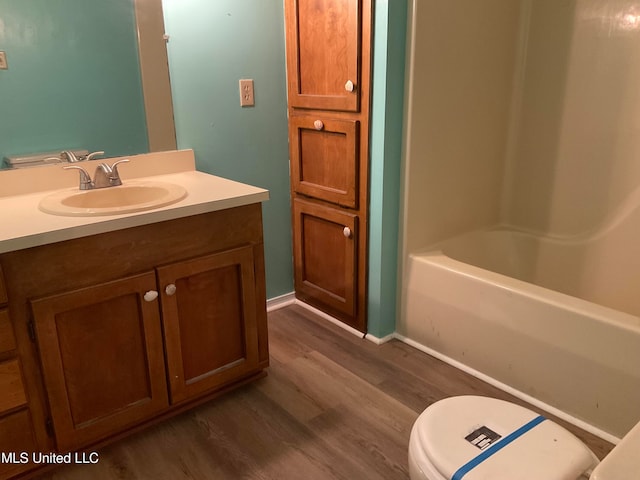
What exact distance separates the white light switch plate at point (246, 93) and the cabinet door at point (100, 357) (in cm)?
100

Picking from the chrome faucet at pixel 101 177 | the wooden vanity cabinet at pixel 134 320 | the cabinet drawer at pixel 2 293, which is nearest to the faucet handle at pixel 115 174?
the chrome faucet at pixel 101 177

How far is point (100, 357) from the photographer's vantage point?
62.5 inches

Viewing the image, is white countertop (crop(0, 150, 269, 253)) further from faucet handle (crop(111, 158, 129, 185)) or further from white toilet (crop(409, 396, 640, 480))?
white toilet (crop(409, 396, 640, 480))

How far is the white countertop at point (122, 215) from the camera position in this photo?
1387 millimetres

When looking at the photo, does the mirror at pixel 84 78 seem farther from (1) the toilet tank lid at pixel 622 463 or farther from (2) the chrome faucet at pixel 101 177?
(1) the toilet tank lid at pixel 622 463

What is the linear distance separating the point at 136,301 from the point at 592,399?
60.3 inches

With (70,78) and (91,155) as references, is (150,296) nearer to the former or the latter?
(91,155)

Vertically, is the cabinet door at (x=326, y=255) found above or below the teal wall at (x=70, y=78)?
below

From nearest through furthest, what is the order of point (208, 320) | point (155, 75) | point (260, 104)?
point (208, 320) < point (155, 75) < point (260, 104)

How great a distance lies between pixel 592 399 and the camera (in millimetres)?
1729

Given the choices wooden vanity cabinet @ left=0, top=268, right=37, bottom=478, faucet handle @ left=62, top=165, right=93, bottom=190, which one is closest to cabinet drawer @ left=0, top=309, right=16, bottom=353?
wooden vanity cabinet @ left=0, top=268, right=37, bottom=478

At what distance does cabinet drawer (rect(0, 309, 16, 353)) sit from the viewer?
54.6 inches

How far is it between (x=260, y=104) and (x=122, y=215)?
1.04 meters

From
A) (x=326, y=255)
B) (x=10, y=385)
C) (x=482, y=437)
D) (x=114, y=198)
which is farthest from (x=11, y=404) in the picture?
(x=326, y=255)
